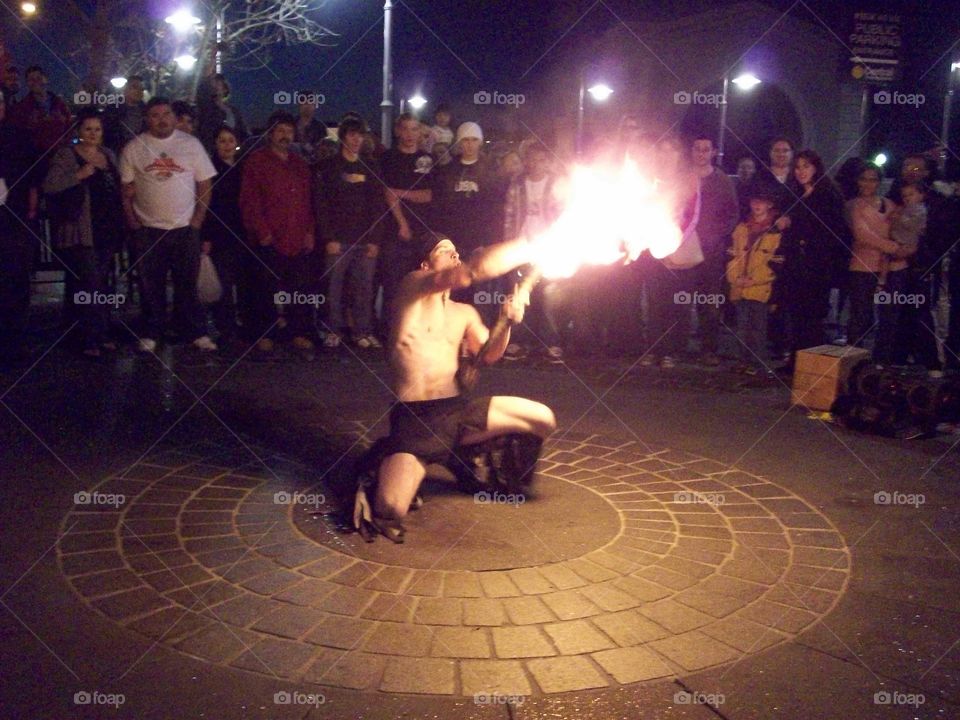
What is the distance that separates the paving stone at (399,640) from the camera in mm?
3805

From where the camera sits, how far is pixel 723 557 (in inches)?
192

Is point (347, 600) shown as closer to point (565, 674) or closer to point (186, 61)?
point (565, 674)

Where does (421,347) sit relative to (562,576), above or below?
above

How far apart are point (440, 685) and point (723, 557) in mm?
1953

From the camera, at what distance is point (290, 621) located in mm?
4031

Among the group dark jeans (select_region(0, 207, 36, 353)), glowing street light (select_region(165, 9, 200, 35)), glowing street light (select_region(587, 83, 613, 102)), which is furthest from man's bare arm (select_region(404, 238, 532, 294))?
glowing street light (select_region(165, 9, 200, 35))

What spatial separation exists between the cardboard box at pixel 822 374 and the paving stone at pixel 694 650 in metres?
4.57

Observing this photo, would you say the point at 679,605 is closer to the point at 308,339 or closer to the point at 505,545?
the point at 505,545

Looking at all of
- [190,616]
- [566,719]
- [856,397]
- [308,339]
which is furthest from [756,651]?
[308,339]

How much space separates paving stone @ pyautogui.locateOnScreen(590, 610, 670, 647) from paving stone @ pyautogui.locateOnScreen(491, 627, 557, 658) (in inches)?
11.5

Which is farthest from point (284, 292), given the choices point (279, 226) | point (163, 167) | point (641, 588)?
point (641, 588)

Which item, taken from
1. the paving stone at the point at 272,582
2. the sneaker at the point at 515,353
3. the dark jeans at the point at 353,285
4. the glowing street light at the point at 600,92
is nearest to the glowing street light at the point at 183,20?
the glowing street light at the point at 600,92

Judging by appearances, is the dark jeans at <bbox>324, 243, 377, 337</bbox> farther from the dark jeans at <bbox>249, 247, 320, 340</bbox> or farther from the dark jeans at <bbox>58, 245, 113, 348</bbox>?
the dark jeans at <bbox>58, 245, 113, 348</bbox>

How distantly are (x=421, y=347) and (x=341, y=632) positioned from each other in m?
1.94
